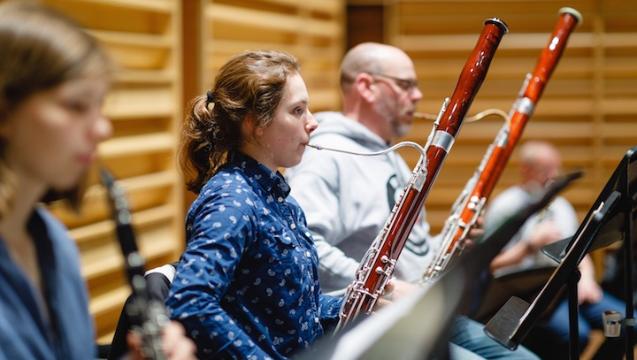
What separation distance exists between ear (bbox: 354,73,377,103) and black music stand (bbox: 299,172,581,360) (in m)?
1.43

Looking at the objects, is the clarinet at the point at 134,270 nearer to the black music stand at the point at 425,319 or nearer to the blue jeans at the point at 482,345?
the black music stand at the point at 425,319

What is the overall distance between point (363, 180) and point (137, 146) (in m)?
0.97

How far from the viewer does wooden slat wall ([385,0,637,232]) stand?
5594 mm

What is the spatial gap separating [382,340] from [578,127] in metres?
4.77

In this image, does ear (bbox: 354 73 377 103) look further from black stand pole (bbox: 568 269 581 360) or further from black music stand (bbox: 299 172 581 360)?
black music stand (bbox: 299 172 581 360)

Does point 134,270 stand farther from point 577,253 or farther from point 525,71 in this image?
point 525,71

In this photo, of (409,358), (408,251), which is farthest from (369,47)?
(409,358)

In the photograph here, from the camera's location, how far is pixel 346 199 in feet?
8.21

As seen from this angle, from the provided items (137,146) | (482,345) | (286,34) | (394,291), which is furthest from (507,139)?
(286,34)

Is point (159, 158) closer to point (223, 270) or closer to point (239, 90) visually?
point (239, 90)

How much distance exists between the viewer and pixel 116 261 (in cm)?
303

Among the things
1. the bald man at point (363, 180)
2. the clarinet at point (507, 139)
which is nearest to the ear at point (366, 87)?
the bald man at point (363, 180)

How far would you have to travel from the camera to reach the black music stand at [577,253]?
178cm

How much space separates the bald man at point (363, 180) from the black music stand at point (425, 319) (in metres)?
0.87
